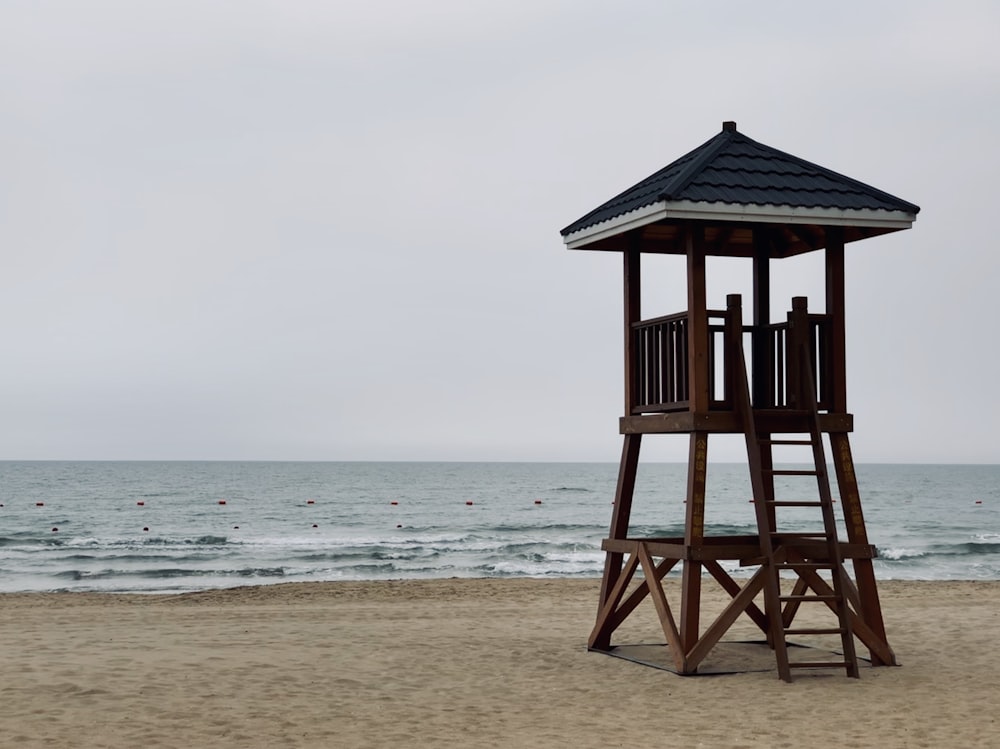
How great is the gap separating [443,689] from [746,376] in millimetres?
3638

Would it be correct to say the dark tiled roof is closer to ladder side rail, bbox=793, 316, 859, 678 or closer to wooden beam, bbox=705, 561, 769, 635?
ladder side rail, bbox=793, 316, 859, 678

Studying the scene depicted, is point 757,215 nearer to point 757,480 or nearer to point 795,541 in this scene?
point 757,480

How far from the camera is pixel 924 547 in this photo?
38406mm

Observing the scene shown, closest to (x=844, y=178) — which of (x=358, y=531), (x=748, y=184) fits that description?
(x=748, y=184)

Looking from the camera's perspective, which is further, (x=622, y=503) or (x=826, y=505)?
(x=622, y=503)

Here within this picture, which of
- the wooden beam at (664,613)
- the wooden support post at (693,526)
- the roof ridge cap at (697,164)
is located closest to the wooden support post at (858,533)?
the wooden support post at (693,526)

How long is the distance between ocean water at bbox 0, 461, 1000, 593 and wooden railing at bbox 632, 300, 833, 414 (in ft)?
57.2

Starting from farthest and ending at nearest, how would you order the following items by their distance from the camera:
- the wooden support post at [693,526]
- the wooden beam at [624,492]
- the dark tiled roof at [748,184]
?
the wooden beam at [624,492], the dark tiled roof at [748,184], the wooden support post at [693,526]

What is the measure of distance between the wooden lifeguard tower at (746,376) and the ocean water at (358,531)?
17.3 metres

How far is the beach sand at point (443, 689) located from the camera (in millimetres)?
8227

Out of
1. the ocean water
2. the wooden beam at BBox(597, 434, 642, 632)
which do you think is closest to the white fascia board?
the wooden beam at BBox(597, 434, 642, 632)

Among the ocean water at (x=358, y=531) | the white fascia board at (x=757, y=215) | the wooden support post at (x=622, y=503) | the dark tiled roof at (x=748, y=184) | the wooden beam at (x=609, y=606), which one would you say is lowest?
the ocean water at (x=358, y=531)

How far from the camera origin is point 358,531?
151 feet

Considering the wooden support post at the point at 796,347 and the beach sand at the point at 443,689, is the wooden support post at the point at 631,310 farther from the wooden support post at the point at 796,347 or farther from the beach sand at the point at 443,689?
the beach sand at the point at 443,689
